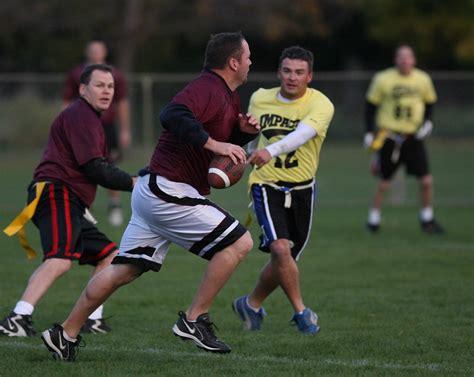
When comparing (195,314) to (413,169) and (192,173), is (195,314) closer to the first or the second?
(192,173)

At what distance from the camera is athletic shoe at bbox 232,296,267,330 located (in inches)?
282

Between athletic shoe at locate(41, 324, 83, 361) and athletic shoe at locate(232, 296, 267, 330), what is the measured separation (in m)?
1.59

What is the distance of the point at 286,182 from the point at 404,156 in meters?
5.97

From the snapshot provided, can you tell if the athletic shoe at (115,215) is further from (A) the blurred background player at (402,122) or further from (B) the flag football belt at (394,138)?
(B) the flag football belt at (394,138)

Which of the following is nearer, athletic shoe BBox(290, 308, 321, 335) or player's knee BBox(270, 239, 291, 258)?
athletic shoe BBox(290, 308, 321, 335)

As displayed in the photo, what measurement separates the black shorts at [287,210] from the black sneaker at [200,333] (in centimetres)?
157

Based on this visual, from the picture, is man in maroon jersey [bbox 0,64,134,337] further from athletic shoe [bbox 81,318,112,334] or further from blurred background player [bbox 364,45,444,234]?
blurred background player [bbox 364,45,444,234]

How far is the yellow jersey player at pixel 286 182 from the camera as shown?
23.3 feet

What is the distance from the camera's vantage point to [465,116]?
1952 centimetres

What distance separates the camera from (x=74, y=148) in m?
6.69

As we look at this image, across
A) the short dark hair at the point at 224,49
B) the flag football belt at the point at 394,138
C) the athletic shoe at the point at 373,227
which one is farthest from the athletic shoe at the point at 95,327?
the flag football belt at the point at 394,138

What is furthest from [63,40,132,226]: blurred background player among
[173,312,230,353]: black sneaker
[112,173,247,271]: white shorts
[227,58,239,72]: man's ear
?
[173,312,230,353]: black sneaker

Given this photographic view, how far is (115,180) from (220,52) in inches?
50.8

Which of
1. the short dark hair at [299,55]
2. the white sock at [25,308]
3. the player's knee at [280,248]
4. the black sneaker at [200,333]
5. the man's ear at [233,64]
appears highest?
the man's ear at [233,64]
